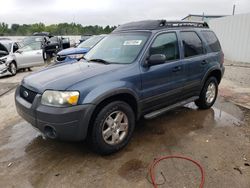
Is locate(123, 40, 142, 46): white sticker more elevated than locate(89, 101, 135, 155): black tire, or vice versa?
locate(123, 40, 142, 46): white sticker

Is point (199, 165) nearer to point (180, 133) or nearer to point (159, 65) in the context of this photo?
point (180, 133)

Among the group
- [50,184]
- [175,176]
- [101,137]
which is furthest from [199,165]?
[50,184]

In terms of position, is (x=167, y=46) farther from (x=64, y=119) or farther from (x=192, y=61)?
(x=64, y=119)

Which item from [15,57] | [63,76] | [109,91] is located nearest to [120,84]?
[109,91]

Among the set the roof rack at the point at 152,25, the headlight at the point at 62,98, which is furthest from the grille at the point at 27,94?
the roof rack at the point at 152,25

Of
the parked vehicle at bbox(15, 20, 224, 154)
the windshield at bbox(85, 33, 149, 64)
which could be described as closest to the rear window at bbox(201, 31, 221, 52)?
the parked vehicle at bbox(15, 20, 224, 154)

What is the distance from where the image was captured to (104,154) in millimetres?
3770

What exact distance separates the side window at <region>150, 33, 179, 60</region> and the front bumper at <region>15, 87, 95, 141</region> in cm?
164

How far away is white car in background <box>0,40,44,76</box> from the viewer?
35.2ft

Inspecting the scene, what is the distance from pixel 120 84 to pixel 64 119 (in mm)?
948

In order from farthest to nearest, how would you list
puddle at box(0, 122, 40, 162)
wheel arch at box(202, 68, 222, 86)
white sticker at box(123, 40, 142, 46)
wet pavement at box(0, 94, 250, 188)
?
wheel arch at box(202, 68, 222, 86)
white sticker at box(123, 40, 142, 46)
puddle at box(0, 122, 40, 162)
wet pavement at box(0, 94, 250, 188)

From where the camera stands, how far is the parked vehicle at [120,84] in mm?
3352

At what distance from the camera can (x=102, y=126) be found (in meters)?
3.60

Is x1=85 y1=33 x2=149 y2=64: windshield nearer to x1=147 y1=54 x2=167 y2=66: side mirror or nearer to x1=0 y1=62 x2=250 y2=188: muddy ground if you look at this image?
x1=147 y1=54 x2=167 y2=66: side mirror
